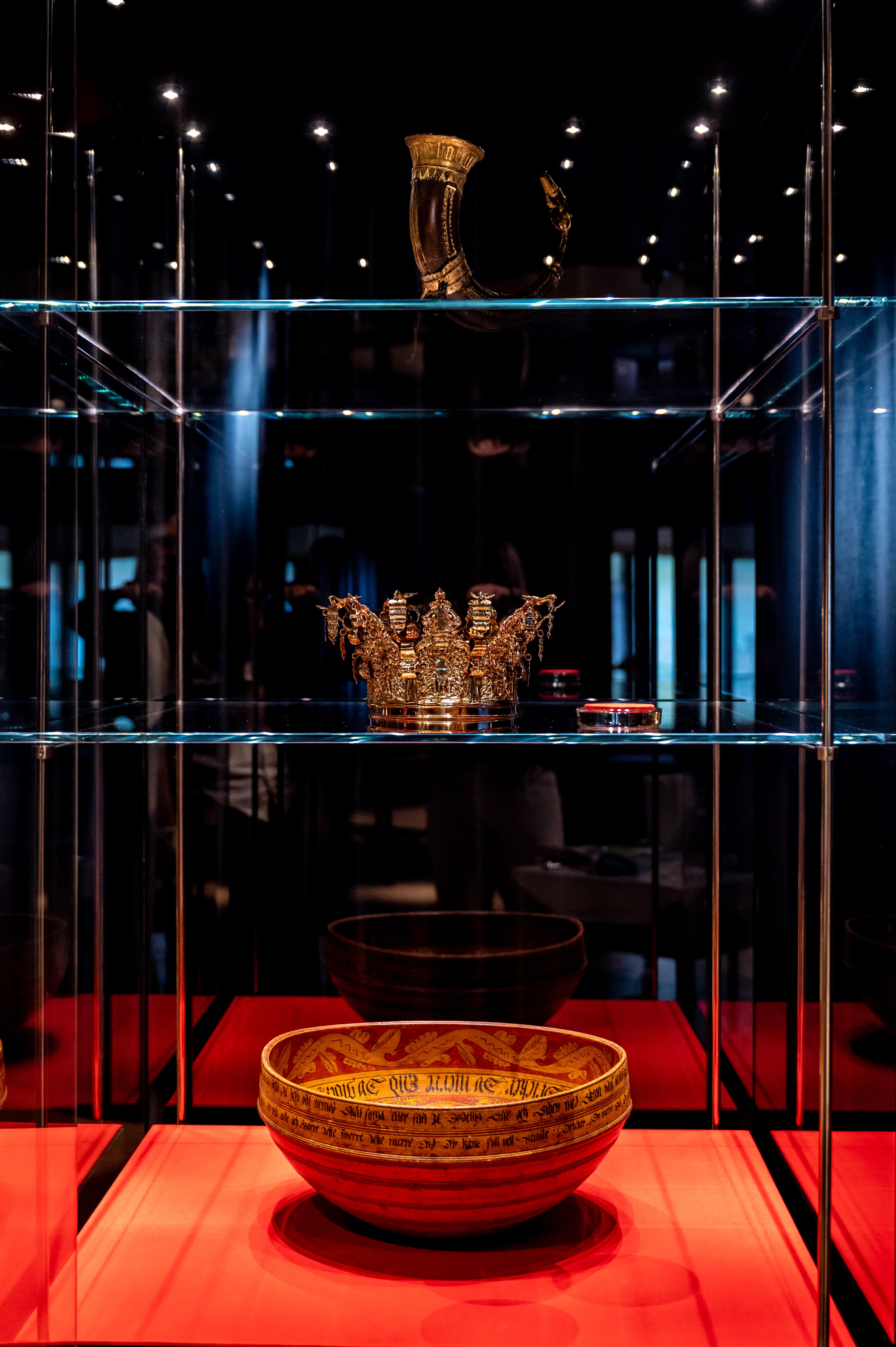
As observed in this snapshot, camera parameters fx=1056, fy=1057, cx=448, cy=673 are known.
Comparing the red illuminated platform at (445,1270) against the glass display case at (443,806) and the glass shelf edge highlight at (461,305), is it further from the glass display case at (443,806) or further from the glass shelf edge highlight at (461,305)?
the glass shelf edge highlight at (461,305)

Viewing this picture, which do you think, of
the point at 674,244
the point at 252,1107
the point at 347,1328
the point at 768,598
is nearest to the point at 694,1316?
the point at 347,1328

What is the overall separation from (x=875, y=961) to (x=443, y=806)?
1.95 feet

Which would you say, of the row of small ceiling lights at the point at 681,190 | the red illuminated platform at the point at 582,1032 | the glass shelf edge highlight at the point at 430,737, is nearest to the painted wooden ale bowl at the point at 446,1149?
the red illuminated platform at the point at 582,1032

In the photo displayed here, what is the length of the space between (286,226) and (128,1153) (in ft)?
3.81

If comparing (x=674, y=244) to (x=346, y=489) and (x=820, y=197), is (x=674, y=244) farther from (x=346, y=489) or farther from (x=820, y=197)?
(x=346, y=489)

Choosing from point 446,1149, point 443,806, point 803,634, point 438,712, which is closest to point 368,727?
point 438,712

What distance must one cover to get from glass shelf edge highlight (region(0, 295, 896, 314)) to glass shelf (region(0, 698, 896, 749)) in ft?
1.25

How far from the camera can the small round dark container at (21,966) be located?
939 mm

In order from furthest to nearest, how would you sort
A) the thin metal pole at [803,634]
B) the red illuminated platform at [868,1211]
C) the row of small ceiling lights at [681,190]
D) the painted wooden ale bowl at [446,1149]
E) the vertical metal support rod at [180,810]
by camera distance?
the vertical metal support rod at [180,810], the row of small ceiling lights at [681,190], the thin metal pole at [803,634], the painted wooden ale bowl at [446,1149], the red illuminated platform at [868,1211]

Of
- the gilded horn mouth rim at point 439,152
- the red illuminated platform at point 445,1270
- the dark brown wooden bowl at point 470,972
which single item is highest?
the gilded horn mouth rim at point 439,152

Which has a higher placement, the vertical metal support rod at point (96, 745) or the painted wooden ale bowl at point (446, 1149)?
the vertical metal support rod at point (96, 745)

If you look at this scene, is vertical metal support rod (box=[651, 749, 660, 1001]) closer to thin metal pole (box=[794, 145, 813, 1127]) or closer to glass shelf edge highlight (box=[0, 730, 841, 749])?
thin metal pole (box=[794, 145, 813, 1127])

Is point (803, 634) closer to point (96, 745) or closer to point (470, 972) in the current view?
point (470, 972)

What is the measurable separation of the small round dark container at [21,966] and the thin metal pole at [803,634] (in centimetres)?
81
